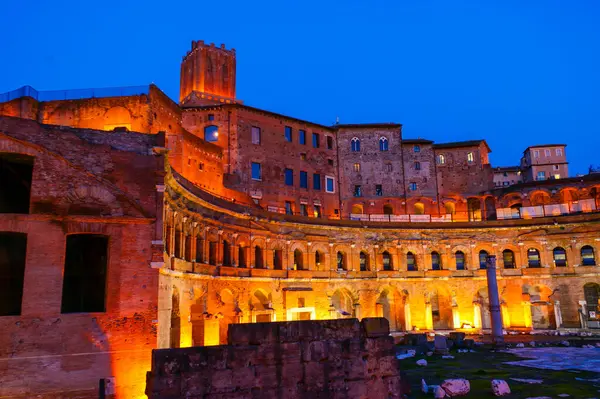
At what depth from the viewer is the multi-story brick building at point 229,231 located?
17391 mm

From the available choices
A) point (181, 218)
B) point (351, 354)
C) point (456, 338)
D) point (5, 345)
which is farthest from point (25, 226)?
point (456, 338)

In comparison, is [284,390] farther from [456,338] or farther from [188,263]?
[456,338]

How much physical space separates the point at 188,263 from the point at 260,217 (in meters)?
9.43

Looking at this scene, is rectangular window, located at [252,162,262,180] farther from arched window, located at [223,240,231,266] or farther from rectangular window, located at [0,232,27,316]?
rectangular window, located at [0,232,27,316]

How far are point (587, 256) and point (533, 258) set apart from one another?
13.6ft

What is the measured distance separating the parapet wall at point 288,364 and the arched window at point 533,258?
32593 mm

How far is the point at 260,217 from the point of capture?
1373 inches

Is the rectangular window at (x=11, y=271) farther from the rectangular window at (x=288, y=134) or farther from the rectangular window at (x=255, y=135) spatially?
the rectangular window at (x=288, y=134)

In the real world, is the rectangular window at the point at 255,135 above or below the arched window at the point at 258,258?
above

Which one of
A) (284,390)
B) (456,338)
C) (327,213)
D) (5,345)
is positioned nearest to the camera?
(284,390)

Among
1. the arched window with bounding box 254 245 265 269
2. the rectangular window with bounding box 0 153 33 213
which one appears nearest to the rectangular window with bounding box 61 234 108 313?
the rectangular window with bounding box 0 153 33 213

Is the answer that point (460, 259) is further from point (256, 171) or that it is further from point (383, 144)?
point (256, 171)

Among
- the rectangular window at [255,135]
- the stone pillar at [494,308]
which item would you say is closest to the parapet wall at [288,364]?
the stone pillar at [494,308]

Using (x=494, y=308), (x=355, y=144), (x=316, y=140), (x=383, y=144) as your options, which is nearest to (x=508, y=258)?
(x=494, y=308)
